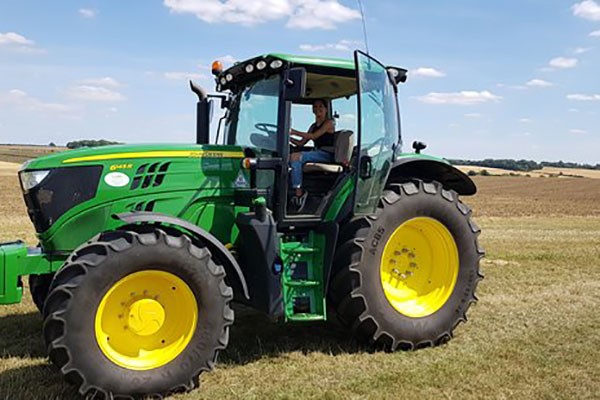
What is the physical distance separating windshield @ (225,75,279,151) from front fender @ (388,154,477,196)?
1.26 metres

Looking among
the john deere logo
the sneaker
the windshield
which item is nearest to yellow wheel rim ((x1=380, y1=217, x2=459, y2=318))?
the sneaker

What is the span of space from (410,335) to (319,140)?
204 centimetres

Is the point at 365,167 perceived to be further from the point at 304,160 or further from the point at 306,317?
the point at 306,317

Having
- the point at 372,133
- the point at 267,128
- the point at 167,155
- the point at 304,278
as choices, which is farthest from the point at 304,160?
the point at 167,155

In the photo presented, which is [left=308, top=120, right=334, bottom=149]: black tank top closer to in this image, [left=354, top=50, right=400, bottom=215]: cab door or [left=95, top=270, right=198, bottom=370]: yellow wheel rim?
[left=354, top=50, right=400, bottom=215]: cab door

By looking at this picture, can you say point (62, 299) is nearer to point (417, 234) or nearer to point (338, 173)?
point (338, 173)

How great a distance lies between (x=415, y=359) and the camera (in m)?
5.13

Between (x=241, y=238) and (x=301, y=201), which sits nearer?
(x=241, y=238)

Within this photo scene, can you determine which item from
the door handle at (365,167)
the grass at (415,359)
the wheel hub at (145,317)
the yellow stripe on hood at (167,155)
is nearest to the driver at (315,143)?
the door handle at (365,167)

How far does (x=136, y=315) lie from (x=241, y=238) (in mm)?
1178

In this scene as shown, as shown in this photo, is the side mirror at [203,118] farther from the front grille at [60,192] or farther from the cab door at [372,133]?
the cab door at [372,133]

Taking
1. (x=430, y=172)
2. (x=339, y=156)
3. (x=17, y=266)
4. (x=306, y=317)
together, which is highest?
(x=339, y=156)

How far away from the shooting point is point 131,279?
4.28m

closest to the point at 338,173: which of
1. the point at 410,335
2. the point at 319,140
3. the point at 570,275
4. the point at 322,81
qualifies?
the point at 319,140
